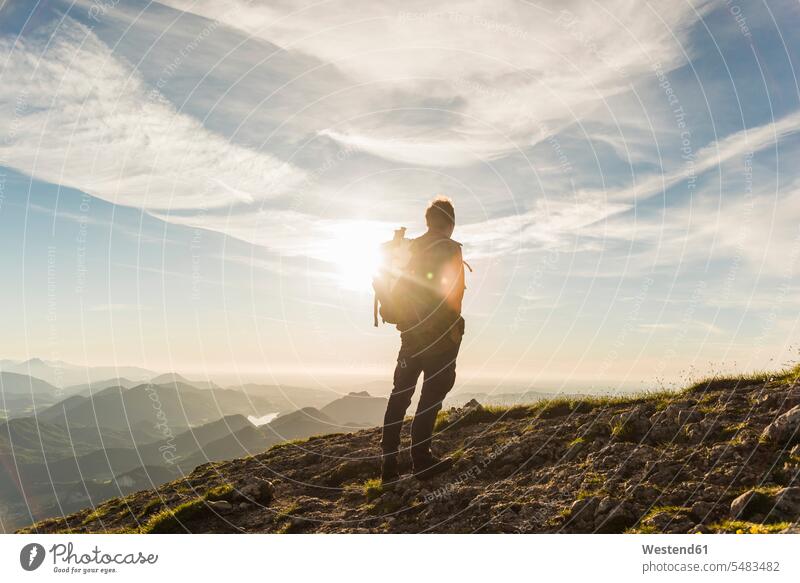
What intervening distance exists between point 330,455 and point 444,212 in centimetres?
734

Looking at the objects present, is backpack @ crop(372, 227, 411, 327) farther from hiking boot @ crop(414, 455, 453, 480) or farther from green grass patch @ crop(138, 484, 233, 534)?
green grass patch @ crop(138, 484, 233, 534)

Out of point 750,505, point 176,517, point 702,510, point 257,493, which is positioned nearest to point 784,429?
point 750,505

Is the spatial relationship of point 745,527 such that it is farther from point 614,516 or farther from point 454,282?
point 454,282

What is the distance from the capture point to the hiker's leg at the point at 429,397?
9914 mm

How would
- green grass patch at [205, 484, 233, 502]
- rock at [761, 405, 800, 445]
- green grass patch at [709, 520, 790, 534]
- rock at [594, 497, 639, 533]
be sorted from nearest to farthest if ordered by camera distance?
green grass patch at [709, 520, 790, 534] < rock at [594, 497, 639, 533] < rock at [761, 405, 800, 445] < green grass patch at [205, 484, 233, 502]

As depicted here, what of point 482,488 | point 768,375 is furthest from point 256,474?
point 768,375

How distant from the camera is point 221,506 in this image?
10.1 m

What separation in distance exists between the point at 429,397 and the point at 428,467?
4.55 feet

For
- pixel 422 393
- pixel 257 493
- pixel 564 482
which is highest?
pixel 422 393

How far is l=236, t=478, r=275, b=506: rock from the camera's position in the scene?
1038 cm

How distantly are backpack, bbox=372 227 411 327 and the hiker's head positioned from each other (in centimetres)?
64

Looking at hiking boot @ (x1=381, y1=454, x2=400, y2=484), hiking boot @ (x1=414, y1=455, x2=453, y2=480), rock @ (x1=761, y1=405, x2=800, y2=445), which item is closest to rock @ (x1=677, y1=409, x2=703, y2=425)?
rock @ (x1=761, y1=405, x2=800, y2=445)

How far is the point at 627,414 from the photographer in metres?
10.0

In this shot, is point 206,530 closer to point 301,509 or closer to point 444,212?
point 301,509
